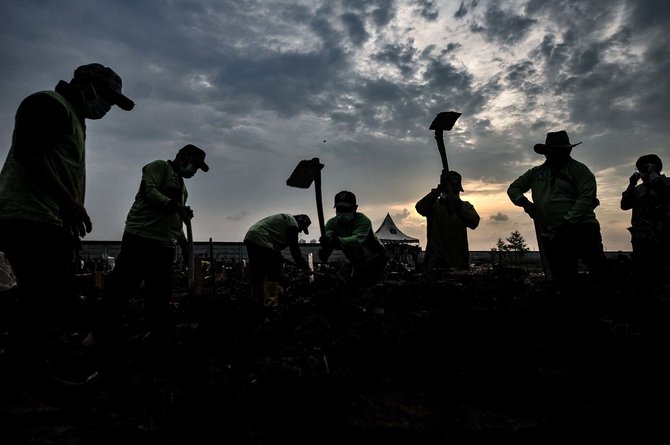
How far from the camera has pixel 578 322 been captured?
3.40 m

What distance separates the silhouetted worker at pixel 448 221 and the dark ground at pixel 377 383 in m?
3.43

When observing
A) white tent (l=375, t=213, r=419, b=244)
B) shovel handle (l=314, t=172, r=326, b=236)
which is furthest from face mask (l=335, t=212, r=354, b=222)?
white tent (l=375, t=213, r=419, b=244)

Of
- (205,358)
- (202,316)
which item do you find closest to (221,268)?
(202,316)

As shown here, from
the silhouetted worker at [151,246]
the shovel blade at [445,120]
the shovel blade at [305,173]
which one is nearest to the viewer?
the silhouetted worker at [151,246]

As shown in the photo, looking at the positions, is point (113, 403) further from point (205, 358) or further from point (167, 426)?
point (205, 358)

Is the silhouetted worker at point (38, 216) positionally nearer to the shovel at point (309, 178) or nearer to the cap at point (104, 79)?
the cap at point (104, 79)

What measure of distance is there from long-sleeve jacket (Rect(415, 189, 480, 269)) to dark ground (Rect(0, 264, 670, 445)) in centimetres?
342

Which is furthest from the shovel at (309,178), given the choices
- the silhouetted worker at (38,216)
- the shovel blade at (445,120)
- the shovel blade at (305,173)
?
the silhouetted worker at (38,216)

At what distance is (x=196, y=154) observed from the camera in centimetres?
413

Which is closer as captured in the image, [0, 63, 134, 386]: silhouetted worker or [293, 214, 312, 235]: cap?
[0, 63, 134, 386]: silhouetted worker

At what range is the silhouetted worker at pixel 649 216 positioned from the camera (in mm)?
5678

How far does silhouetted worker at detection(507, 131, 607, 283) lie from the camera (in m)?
4.14

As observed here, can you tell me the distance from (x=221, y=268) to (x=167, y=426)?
11.2 m

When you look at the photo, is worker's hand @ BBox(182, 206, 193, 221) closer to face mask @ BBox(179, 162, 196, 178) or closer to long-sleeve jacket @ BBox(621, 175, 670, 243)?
face mask @ BBox(179, 162, 196, 178)
